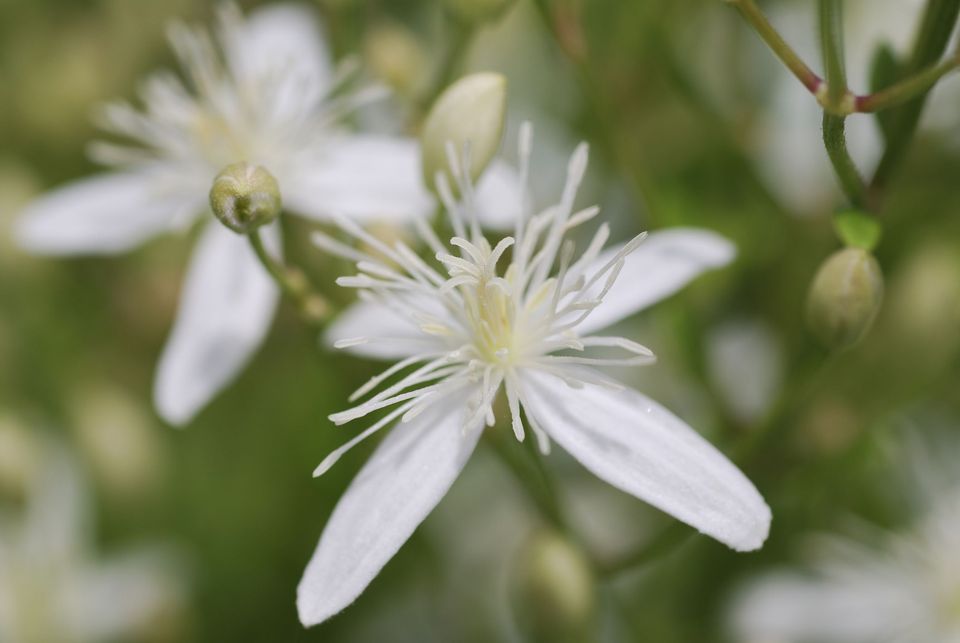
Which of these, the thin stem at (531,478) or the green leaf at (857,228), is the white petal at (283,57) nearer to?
the thin stem at (531,478)

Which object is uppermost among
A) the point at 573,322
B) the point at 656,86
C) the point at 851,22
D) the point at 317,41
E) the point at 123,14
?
the point at 123,14

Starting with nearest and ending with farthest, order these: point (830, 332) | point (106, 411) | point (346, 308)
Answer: point (830, 332) → point (346, 308) → point (106, 411)

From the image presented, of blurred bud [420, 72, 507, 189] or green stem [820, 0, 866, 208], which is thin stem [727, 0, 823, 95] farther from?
blurred bud [420, 72, 507, 189]

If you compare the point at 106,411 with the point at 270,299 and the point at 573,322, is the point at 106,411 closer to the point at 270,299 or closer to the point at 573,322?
the point at 270,299

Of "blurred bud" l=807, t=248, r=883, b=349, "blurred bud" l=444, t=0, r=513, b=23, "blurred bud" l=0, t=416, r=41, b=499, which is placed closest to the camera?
"blurred bud" l=807, t=248, r=883, b=349

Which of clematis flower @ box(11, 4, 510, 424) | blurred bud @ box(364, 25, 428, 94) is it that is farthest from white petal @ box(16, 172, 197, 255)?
blurred bud @ box(364, 25, 428, 94)

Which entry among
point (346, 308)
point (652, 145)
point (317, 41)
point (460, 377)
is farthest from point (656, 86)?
point (460, 377)

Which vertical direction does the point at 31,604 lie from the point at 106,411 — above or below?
below
